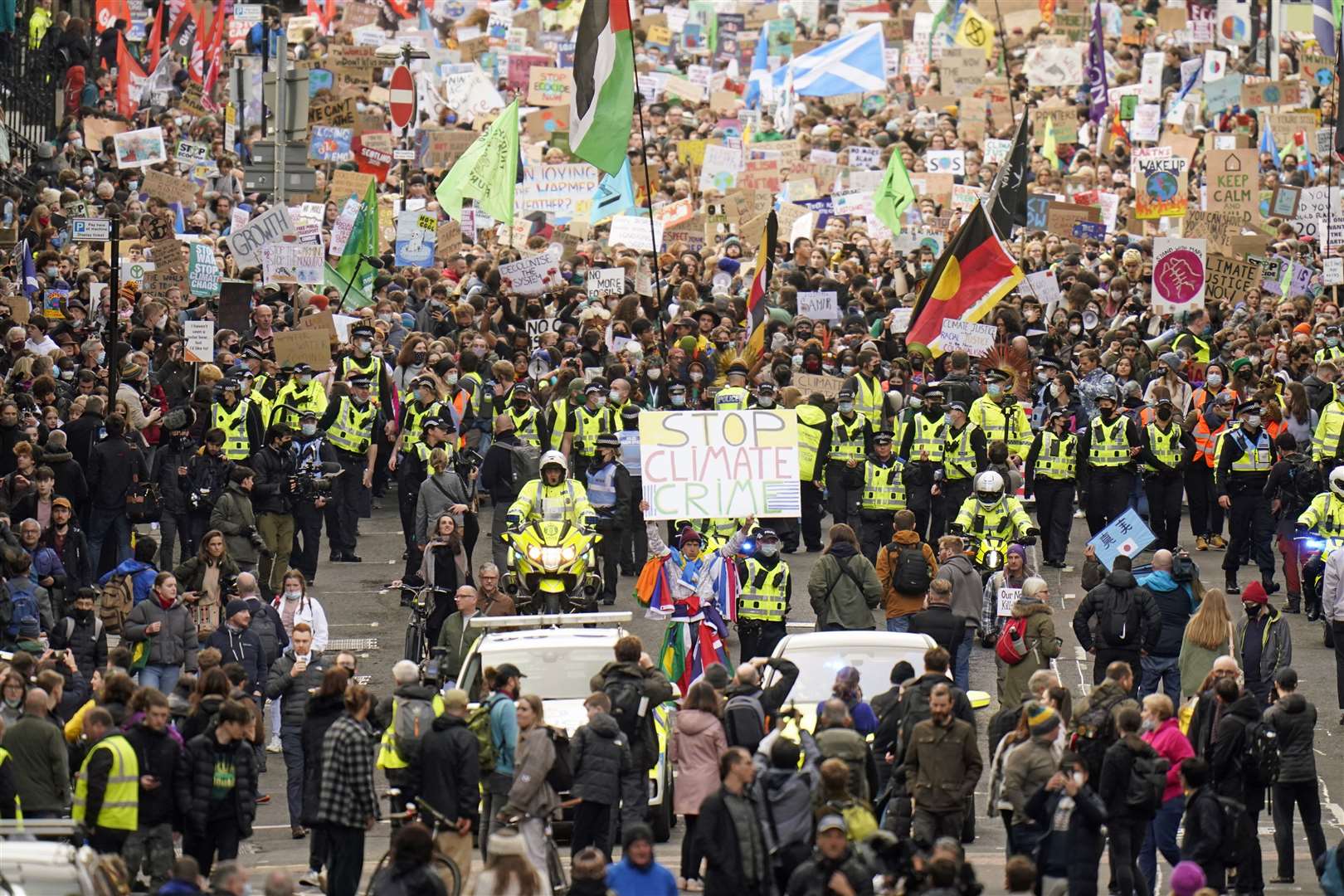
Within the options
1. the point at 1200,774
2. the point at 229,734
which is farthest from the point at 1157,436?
the point at 229,734

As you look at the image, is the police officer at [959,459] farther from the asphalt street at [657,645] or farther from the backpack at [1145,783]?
the backpack at [1145,783]

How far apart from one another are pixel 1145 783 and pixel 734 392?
10.8 m

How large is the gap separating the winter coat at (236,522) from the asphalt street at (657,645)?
45.2 inches

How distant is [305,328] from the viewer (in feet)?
97.1

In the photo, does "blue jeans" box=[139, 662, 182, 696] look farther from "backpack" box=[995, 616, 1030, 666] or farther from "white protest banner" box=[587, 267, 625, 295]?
"white protest banner" box=[587, 267, 625, 295]

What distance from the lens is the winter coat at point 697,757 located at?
58.8 feet

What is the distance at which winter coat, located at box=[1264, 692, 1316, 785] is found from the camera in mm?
18422

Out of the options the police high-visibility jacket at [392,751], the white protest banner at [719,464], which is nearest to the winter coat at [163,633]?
the police high-visibility jacket at [392,751]

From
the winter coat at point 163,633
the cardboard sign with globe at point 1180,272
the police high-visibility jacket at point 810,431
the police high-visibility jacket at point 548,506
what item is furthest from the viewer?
the cardboard sign with globe at point 1180,272

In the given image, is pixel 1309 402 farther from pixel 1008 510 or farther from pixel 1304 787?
pixel 1304 787

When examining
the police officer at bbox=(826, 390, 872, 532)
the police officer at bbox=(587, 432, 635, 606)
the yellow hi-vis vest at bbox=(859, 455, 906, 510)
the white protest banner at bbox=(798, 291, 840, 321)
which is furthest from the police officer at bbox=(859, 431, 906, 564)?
the white protest banner at bbox=(798, 291, 840, 321)

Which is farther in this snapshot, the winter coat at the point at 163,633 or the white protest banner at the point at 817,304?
the white protest banner at the point at 817,304

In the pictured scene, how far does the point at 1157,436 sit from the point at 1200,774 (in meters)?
10.5

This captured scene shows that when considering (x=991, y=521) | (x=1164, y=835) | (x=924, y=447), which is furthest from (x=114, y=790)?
(x=924, y=447)
